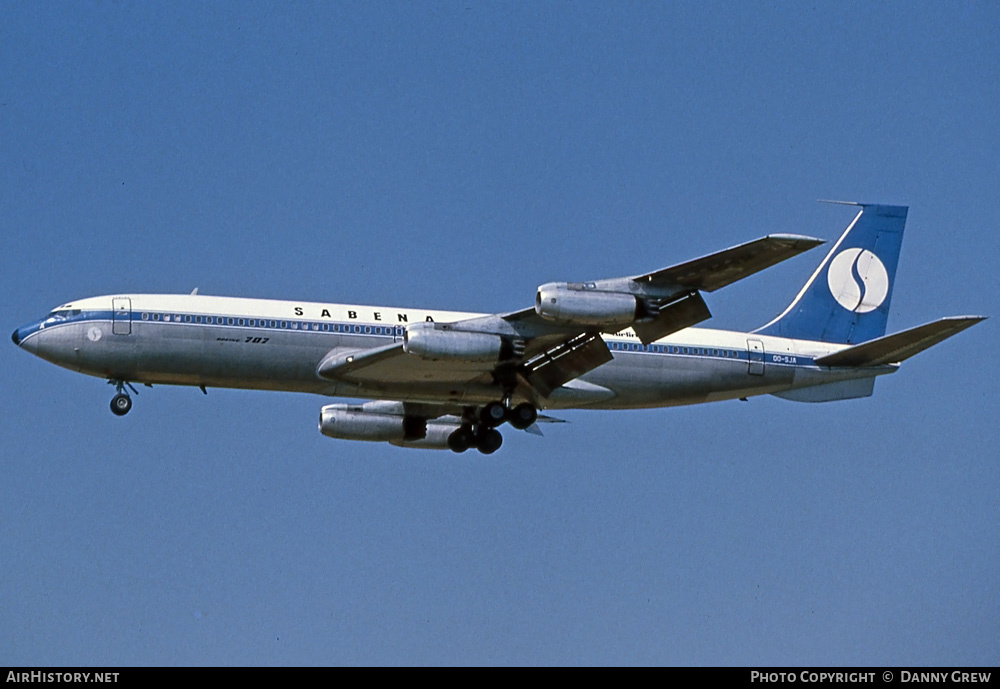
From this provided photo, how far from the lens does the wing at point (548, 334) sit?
40.1m

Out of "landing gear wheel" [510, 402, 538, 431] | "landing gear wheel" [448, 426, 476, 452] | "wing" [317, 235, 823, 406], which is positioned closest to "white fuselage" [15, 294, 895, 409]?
"wing" [317, 235, 823, 406]

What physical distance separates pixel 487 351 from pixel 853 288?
17.5m

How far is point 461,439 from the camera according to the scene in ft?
157

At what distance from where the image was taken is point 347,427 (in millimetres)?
50188

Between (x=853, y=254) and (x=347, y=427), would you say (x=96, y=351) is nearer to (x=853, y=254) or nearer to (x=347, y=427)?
(x=347, y=427)

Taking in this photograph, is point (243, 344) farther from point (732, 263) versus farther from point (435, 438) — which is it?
point (732, 263)

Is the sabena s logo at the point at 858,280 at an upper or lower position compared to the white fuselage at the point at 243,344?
upper

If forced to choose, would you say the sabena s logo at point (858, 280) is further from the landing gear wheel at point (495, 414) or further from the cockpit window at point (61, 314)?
the cockpit window at point (61, 314)

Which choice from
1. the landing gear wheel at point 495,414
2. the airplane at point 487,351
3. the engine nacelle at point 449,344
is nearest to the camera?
the airplane at point 487,351

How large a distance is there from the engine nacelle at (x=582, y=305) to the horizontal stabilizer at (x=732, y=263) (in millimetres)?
954

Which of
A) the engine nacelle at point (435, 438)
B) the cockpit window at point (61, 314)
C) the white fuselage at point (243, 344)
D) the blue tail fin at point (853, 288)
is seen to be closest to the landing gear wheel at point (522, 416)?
the white fuselage at point (243, 344)

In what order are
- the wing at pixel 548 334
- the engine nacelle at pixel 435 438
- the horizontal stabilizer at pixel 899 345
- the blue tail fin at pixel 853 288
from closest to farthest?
the wing at pixel 548 334, the horizontal stabilizer at pixel 899 345, the engine nacelle at pixel 435 438, the blue tail fin at pixel 853 288

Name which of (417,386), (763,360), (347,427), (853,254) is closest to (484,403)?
(417,386)
